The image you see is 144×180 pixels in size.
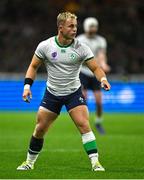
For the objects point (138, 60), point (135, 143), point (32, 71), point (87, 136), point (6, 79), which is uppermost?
point (32, 71)

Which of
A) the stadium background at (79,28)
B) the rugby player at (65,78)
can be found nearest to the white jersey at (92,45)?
the rugby player at (65,78)

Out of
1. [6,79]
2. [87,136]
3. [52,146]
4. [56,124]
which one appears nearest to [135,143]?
[52,146]

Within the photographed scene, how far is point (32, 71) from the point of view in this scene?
12.3 meters

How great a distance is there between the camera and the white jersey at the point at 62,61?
12109 millimetres

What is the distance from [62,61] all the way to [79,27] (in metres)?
26.3

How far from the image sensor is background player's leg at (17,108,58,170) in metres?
12.2

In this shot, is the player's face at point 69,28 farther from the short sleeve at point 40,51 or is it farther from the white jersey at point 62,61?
the short sleeve at point 40,51

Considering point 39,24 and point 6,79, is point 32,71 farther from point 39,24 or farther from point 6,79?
point 39,24

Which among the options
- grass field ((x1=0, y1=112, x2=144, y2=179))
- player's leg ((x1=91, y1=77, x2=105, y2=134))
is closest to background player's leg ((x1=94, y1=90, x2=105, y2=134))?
player's leg ((x1=91, y1=77, x2=105, y2=134))

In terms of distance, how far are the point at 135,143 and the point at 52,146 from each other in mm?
1640

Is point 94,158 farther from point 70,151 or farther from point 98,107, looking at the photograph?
point 98,107

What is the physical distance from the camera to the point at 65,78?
12188 millimetres

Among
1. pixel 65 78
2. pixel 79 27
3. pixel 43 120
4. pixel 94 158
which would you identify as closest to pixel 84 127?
pixel 94 158

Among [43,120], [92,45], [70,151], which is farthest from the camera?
[92,45]
